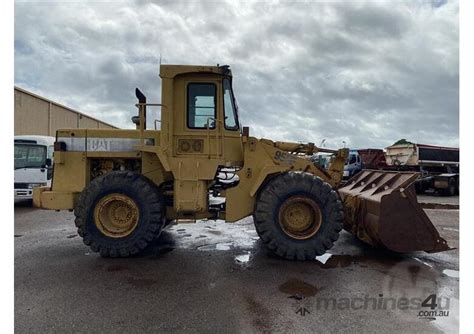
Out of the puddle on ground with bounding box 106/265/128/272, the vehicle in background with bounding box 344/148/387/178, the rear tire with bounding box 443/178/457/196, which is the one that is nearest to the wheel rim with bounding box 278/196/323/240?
the puddle on ground with bounding box 106/265/128/272

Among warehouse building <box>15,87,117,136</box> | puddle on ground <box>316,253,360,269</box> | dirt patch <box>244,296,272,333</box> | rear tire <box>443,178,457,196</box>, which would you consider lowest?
dirt patch <box>244,296,272,333</box>

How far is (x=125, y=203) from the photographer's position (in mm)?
5938

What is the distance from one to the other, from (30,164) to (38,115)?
1134cm

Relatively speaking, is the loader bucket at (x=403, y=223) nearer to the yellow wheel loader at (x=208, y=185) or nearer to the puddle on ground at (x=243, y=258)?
the yellow wheel loader at (x=208, y=185)

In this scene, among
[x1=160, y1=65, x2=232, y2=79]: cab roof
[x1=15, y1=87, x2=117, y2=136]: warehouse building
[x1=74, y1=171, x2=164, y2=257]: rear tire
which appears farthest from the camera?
[x1=15, y1=87, x2=117, y2=136]: warehouse building

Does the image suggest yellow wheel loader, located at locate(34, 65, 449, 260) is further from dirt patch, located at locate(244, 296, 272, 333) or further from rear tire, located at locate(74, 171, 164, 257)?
dirt patch, located at locate(244, 296, 272, 333)

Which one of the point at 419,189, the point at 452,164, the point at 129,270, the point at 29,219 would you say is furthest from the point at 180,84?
the point at 452,164

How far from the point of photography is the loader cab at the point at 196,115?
608cm

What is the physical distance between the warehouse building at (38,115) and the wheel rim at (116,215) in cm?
1612

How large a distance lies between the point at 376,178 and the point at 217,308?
14.2ft

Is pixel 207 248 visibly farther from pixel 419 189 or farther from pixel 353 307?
pixel 419 189

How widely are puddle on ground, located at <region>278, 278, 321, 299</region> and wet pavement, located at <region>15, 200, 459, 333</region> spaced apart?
0.01 metres

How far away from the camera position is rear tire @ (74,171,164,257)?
581 cm

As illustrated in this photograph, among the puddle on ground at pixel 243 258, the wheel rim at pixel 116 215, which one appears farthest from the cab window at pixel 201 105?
the puddle on ground at pixel 243 258
